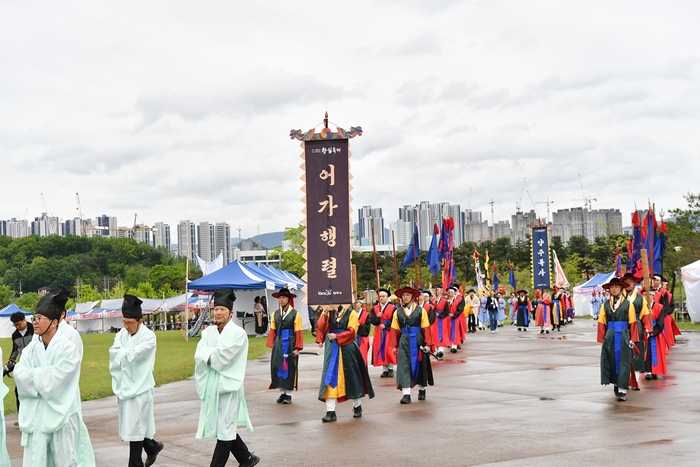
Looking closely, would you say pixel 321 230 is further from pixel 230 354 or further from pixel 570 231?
pixel 570 231

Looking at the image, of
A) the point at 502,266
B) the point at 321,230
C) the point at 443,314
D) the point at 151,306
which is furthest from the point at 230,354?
the point at 502,266

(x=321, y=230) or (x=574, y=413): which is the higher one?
(x=321, y=230)

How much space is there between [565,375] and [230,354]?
10048mm

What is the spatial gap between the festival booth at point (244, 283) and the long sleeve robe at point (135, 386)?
20811 mm

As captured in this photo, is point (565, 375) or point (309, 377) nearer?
point (565, 375)

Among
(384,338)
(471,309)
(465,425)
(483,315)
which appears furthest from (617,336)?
(483,315)

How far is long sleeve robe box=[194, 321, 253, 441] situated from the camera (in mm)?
7488

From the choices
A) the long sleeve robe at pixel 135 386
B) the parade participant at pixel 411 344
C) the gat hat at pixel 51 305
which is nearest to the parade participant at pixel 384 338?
the parade participant at pixel 411 344

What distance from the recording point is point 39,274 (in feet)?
350

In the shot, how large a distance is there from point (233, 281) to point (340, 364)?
2179cm

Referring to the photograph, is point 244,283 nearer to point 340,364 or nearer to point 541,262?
point 541,262

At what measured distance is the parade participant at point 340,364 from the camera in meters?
11.0

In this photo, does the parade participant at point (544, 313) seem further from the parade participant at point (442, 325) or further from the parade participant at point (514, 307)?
the parade participant at point (442, 325)

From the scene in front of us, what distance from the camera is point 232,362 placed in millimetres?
7566
